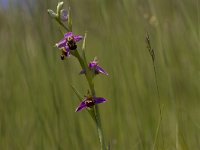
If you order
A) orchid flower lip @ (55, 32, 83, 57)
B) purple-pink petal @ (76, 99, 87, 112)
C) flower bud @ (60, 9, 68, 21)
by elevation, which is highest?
flower bud @ (60, 9, 68, 21)

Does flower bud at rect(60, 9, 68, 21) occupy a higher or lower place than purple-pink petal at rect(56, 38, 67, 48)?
higher

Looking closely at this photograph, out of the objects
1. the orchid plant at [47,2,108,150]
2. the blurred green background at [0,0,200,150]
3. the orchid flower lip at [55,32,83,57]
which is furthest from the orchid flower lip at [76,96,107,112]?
the blurred green background at [0,0,200,150]

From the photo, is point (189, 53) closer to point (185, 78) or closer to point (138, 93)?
point (185, 78)

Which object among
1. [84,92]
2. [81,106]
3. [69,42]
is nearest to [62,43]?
[69,42]

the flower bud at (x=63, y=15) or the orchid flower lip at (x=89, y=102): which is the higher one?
the flower bud at (x=63, y=15)

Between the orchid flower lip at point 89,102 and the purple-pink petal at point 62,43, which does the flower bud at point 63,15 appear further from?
the orchid flower lip at point 89,102

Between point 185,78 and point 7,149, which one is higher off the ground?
point 185,78

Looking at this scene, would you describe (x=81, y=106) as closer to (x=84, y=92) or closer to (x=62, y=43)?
(x=62, y=43)

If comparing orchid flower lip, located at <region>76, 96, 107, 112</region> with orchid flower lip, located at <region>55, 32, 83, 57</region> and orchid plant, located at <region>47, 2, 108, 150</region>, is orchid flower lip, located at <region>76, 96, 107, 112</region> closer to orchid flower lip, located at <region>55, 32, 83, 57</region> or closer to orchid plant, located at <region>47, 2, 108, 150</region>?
orchid plant, located at <region>47, 2, 108, 150</region>

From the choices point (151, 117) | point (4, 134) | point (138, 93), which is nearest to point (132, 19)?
point (138, 93)

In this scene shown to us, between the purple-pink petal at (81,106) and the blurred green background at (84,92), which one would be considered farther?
the blurred green background at (84,92)

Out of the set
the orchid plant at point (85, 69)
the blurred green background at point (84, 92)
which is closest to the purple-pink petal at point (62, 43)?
the orchid plant at point (85, 69)
